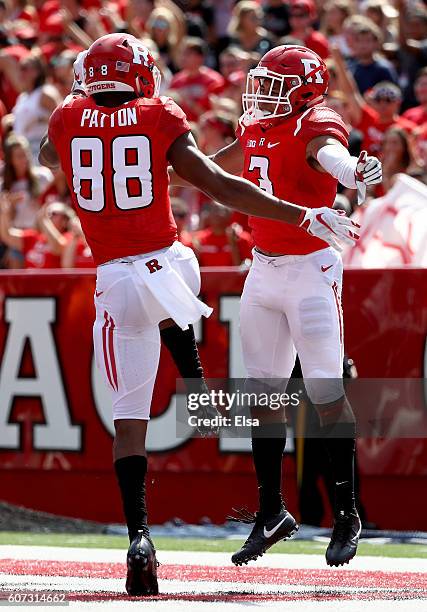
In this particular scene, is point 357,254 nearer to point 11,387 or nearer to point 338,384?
point 11,387

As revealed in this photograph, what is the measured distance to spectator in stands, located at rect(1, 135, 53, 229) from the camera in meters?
11.8

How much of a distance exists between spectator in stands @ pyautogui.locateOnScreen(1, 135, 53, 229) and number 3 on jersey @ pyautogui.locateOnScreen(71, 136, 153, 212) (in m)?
6.06

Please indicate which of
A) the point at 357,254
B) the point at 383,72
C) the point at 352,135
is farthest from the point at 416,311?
the point at 383,72

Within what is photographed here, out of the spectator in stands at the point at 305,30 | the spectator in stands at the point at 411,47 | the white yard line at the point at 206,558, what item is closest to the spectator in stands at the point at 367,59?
the spectator in stands at the point at 411,47

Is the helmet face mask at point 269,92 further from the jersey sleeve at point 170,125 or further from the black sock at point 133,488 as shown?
the black sock at point 133,488

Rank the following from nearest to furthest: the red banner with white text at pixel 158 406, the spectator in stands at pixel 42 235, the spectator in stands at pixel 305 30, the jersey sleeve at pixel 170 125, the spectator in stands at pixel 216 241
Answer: the jersey sleeve at pixel 170 125 → the red banner with white text at pixel 158 406 → the spectator in stands at pixel 216 241 → the spectator in stands at pixel 42 235 → the spectator in stands at pixel 305 30

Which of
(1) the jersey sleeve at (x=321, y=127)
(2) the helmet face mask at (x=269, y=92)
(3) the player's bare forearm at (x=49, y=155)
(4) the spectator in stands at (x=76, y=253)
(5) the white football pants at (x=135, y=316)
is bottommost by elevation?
(4) the spectator in stands at (x=76, y=253)

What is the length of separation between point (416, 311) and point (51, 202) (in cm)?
451

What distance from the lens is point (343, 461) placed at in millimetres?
6234

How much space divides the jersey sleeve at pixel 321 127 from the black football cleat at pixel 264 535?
172cm

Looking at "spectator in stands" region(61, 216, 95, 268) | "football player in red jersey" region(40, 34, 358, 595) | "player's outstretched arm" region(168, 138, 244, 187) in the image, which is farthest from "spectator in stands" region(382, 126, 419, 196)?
"football player in red jersey" region(40, 34, 358, 595)

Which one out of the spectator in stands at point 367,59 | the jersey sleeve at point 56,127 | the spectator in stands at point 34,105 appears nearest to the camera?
the jersey sleeve at point 56,127

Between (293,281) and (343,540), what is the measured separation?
1.17m

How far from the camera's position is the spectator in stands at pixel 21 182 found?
38.6ft
